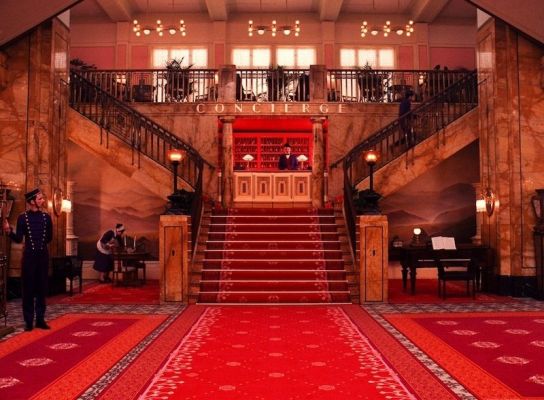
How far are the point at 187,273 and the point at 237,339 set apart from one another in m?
2.99

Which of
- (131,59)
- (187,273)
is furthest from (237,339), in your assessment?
(131,59)

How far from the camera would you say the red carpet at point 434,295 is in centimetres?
905

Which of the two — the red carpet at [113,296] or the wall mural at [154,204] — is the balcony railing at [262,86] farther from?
the red carpet at [113,296]

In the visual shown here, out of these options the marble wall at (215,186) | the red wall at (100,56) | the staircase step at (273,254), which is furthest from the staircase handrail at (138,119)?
the red wall at (100,56)

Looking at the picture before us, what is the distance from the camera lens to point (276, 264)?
967 centimetres

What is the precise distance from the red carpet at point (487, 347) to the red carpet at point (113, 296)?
4.32m

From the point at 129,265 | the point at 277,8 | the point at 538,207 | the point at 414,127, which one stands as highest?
the point at 277,8

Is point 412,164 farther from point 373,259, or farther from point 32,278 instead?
point 32,278

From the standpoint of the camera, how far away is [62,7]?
9.02 meters

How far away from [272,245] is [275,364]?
18.2 feet

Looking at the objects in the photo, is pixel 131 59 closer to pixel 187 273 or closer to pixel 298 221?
pixel 298 221

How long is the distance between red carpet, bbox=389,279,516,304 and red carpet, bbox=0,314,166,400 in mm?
4304

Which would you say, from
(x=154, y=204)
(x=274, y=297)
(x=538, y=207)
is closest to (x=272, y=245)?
(x=274, y=297)

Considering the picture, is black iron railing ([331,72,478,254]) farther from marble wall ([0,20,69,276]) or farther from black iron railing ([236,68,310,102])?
marble wall ([0,20,69,276])
